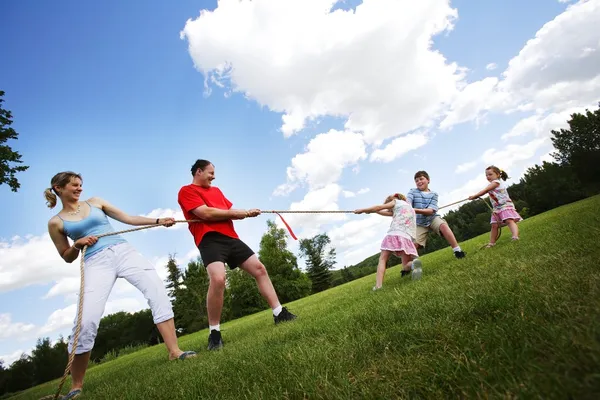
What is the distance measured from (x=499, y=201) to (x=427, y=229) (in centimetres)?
195

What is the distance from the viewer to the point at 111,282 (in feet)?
13.3

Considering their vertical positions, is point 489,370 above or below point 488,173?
below

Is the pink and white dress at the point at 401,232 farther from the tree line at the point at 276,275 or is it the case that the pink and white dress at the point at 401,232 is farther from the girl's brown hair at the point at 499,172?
the tree line at the point at 276,275

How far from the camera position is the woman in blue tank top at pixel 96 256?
3.86 meters

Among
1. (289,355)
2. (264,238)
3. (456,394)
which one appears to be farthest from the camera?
(264,238)

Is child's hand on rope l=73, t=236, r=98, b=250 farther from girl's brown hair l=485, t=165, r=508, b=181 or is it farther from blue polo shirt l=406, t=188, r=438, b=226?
girl's brown hair l=485, t=165, r=508, b=181

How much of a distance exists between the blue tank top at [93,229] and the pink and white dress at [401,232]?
173 inches

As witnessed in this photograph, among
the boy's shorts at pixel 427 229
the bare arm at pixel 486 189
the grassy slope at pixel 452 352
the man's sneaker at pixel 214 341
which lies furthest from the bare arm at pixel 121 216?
the bare arm at pixel 486 189

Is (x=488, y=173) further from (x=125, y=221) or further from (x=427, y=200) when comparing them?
(x=125, y=221)

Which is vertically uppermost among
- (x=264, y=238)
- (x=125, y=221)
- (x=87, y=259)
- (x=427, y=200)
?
(x=264, y=238)

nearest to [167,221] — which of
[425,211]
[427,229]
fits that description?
[425,211]

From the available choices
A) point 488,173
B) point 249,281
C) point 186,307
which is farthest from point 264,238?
point 488,173

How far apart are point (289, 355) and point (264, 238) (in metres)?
46.9

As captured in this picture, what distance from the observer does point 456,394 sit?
49.7 inches
